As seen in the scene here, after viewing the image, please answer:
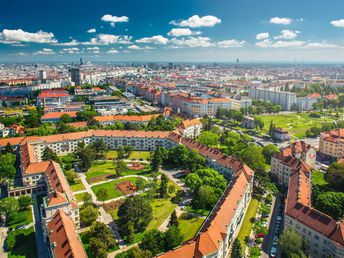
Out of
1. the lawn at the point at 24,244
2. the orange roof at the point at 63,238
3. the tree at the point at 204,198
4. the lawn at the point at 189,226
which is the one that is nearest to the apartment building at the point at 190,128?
the tree at the point at 204,198

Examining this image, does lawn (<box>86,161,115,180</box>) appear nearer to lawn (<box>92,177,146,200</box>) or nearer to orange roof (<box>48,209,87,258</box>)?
lawn (<box>92,177,146,200</box>)

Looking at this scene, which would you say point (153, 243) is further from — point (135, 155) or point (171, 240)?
point (135, 155)

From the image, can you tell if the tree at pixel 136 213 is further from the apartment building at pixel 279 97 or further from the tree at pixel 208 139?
the apartment building at pixel 279 97

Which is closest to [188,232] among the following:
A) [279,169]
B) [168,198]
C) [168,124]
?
[168,198]

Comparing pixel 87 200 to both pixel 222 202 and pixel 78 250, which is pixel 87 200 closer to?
pixel 78 250

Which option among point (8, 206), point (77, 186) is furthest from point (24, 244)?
point (77, 186)
